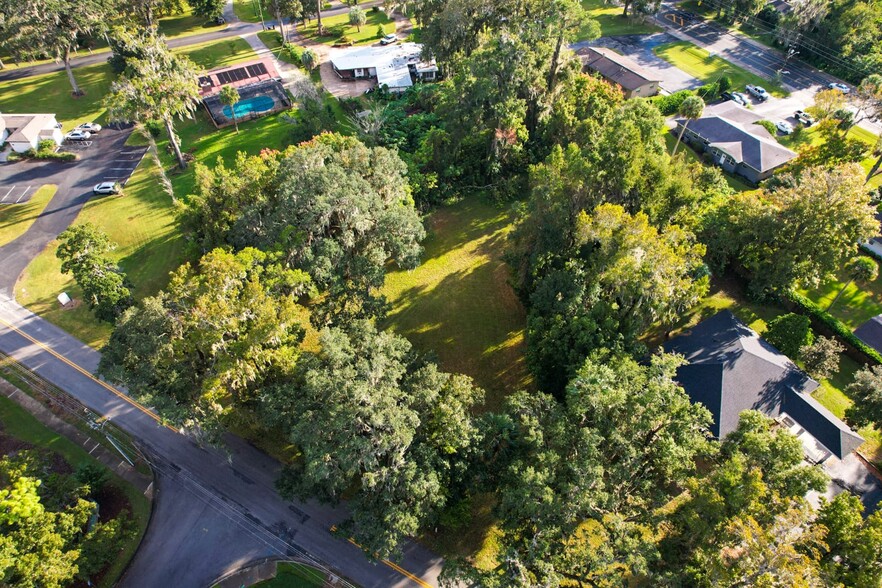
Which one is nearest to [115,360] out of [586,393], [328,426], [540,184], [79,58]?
[328,426]

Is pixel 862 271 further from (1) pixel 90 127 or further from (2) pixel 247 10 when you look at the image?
(2) pixel 247 10

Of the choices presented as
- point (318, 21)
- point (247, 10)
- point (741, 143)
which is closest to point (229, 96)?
point (318, 21)

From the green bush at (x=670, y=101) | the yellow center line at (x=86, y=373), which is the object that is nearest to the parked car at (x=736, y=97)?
the green bush at (x=670, y=101)

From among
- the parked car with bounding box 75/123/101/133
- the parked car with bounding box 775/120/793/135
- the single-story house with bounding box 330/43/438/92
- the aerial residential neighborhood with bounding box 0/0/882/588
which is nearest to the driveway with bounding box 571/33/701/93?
the aerial residential neighborhood with bounding box 0/0/882/588

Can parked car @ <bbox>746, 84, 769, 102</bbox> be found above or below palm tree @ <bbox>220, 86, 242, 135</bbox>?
below

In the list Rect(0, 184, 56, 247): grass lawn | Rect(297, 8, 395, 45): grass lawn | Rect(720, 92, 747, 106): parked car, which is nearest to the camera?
Rect(0, 184, 56, 247): grass lawn

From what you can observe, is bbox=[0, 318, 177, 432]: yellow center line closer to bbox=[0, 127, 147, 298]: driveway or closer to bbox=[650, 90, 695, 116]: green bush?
bbox=[0, 127, 147, 298]: driveway
